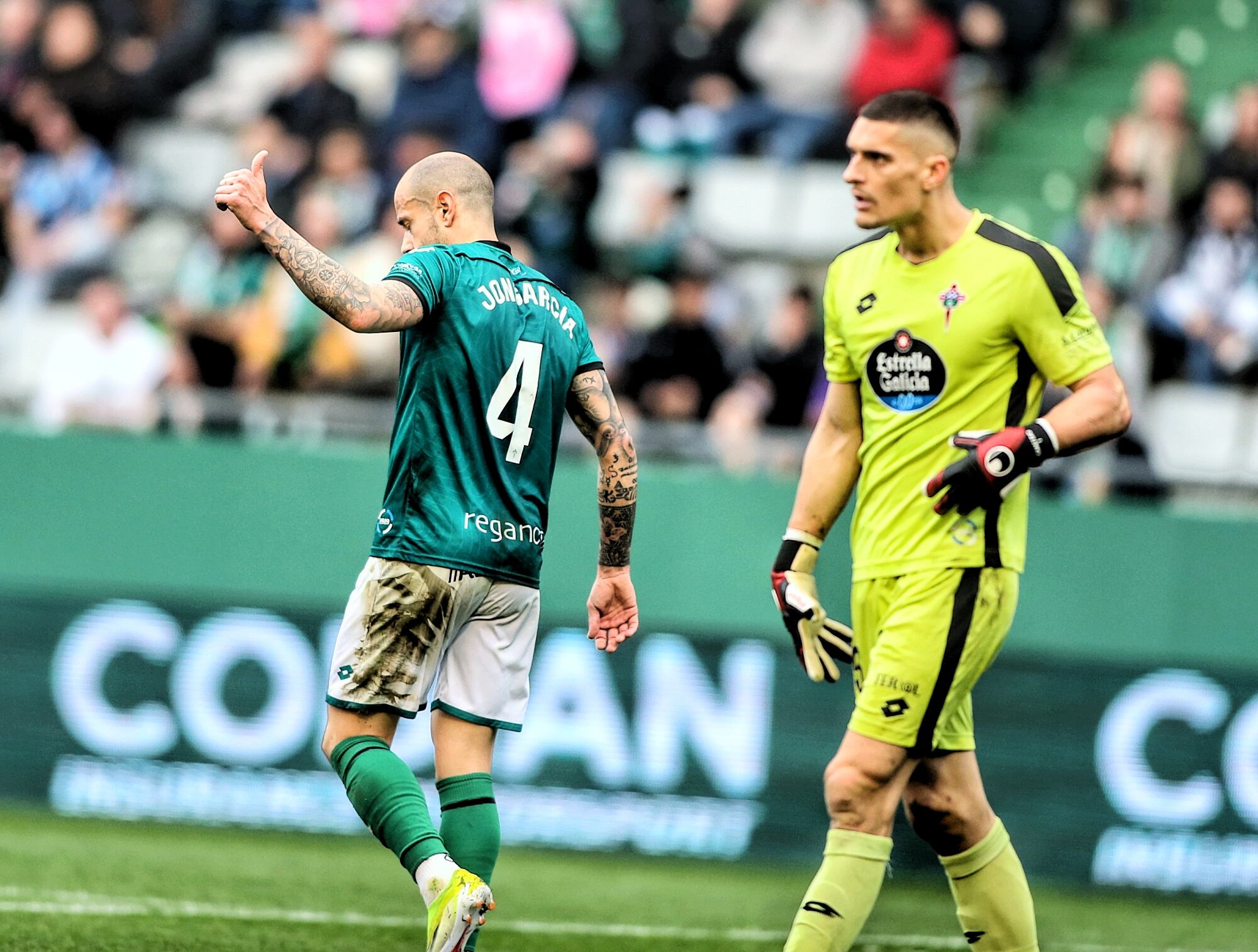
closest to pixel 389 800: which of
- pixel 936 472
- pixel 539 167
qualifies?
pixel 936 472

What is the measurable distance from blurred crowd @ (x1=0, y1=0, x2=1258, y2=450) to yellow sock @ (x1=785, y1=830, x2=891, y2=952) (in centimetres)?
527

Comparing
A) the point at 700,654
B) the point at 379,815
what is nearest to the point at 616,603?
the point at 379,815

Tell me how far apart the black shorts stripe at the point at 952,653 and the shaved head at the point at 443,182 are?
6.23 feet

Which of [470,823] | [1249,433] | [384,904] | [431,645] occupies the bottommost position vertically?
[384,904]

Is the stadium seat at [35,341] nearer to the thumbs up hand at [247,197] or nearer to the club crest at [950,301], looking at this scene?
the thumbs up hand at [247,197]

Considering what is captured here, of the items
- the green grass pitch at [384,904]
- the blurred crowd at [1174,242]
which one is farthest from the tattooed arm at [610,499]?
the blurred crowd at [1174,242]

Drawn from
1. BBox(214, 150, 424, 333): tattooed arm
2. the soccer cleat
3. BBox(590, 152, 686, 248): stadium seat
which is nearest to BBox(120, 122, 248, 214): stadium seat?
BBox(590, 152, 686, 248): stadium seat

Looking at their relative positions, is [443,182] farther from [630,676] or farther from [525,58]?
[525,58]

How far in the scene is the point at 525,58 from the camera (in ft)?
48.1

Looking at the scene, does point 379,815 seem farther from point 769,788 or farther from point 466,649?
point 769,788

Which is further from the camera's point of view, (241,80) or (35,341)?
(241,80)

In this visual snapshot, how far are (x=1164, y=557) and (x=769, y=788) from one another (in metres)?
2.38

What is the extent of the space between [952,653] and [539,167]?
8.09 m

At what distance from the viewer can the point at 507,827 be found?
31.5 ft
